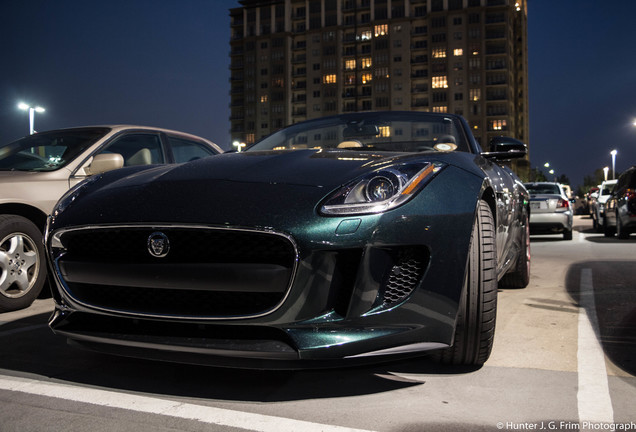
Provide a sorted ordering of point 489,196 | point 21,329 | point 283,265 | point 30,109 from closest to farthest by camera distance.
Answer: point 283,265
point 489,196
point 21,329
point 30,109

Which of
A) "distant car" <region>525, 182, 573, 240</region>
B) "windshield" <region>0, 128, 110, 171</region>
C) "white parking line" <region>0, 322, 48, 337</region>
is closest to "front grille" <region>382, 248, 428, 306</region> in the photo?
"white parking line" <region>0, 322, 48, 337</region>

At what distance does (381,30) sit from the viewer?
94688 mm

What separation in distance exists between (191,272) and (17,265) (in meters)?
2.80

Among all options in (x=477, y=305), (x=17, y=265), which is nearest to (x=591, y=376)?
(x=477, y=305)

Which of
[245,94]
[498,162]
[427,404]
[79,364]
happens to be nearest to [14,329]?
[79,364]

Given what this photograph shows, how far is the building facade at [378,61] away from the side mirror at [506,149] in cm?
8640

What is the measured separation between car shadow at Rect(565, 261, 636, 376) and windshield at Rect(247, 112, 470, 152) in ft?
4.52

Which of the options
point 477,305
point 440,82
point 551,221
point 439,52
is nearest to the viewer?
point 477,305

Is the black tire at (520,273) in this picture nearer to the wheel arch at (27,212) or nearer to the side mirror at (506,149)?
the side mirror at (506,149)

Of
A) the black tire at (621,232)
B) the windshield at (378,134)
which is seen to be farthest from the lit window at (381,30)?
the windshield at (378,134)

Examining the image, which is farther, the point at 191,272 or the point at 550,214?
the point at 550,214

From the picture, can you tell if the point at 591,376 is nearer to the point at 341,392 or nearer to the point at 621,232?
the point at 341,392

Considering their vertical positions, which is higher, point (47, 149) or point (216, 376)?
point (47, 149)

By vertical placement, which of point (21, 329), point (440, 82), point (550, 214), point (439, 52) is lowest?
point (21, 329)
